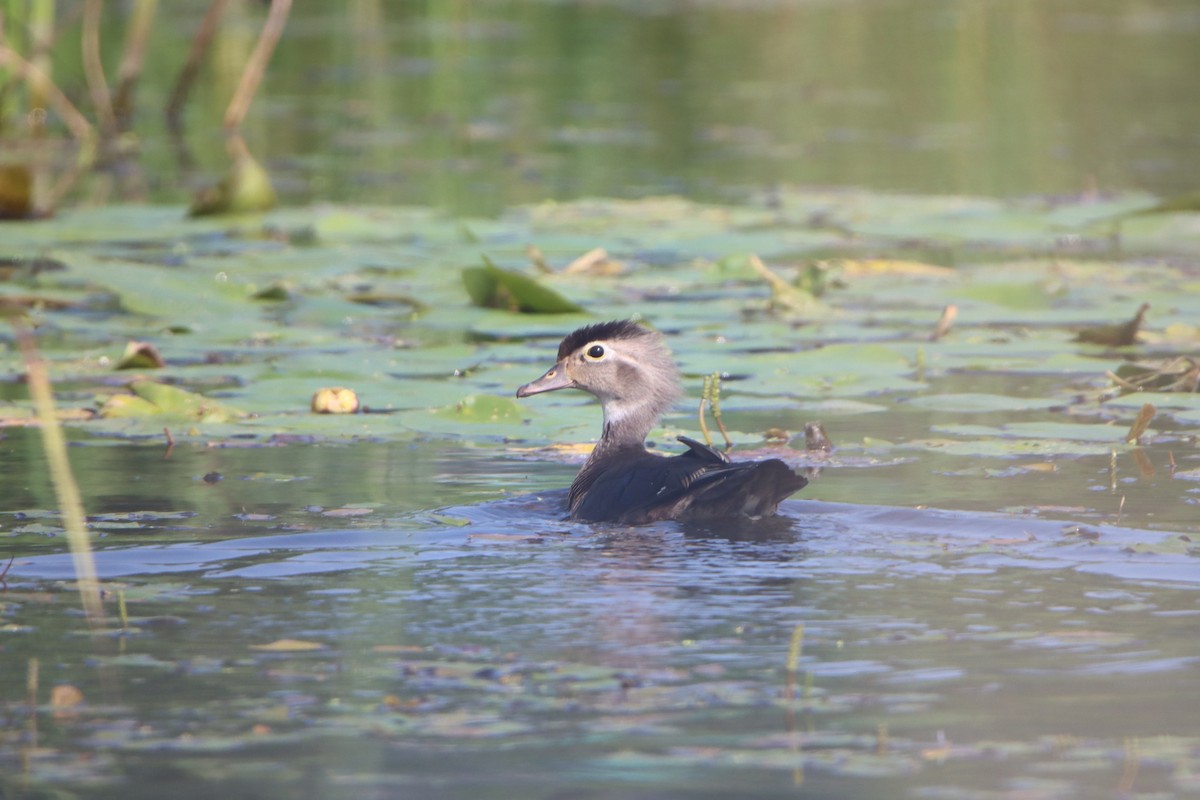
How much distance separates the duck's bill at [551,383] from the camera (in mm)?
7203

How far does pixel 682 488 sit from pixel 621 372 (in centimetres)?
104

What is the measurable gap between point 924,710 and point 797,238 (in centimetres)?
781

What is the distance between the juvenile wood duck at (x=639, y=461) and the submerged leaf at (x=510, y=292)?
2.09 metres

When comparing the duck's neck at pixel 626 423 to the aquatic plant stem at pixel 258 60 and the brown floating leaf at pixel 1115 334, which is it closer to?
the brown floating leaf at pixel 1115 334

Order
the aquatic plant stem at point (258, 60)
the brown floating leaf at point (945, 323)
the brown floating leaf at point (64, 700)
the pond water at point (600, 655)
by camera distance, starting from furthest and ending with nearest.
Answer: the aquatic plant stem at point (258, 60), the brown floating leaf at point (945, 323), the brown floating leaf at point (64, 700), the pond water at point (600, 655)

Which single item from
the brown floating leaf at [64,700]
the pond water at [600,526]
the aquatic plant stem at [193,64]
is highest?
the aquatic plant stem at [193,64]

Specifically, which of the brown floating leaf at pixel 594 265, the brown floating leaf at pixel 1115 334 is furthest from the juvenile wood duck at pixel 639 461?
the brown floating leaf at pixel 594 265

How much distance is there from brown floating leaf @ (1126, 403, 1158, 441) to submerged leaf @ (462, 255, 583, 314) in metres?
3.18

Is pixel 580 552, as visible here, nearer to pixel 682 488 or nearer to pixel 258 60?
pixel 682 488

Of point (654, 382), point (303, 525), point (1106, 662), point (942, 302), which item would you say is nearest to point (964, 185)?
point (942, 302)

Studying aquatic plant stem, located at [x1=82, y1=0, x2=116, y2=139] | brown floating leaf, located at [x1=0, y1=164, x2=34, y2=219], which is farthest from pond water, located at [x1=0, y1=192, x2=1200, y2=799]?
aquatic plant stem, located at [x1=82, y1=0, x2=116, y2=139]

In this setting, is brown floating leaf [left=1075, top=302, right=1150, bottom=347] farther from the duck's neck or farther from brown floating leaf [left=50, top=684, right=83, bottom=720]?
brown floating leaf [left=50, top=684, right=83, bottom=720]

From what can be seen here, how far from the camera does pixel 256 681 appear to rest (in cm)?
439

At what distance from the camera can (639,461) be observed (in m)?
6.57
